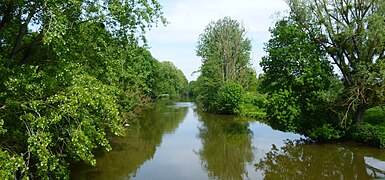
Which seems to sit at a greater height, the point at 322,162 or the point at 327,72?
the point at 327,72

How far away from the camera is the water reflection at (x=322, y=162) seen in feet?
48.8

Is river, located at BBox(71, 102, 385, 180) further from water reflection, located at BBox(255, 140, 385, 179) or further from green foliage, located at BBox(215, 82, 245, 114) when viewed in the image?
green foliage, located at BBox(215, 82, 245, 114)

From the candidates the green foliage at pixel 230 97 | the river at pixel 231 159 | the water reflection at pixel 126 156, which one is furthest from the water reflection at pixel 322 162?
the green foliage at pixel 230 97

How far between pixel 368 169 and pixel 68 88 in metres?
13.9

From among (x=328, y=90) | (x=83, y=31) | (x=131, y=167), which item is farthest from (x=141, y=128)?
(x=83, y=31)

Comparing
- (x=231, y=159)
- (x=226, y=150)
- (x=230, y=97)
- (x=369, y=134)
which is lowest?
(x=231, y=159)

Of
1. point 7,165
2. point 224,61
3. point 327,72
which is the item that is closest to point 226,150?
point 327,72

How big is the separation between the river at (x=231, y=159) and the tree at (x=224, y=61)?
1953cm

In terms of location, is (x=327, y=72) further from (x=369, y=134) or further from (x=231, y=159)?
(x=231, y=159)

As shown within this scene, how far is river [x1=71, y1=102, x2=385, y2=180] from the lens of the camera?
15.0 metres

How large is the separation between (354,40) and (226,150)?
1062cm

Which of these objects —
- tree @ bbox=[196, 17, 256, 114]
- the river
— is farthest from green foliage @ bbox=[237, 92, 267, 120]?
the river

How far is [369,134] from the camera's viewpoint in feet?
63.9

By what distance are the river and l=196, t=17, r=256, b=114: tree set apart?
64.1 feet
